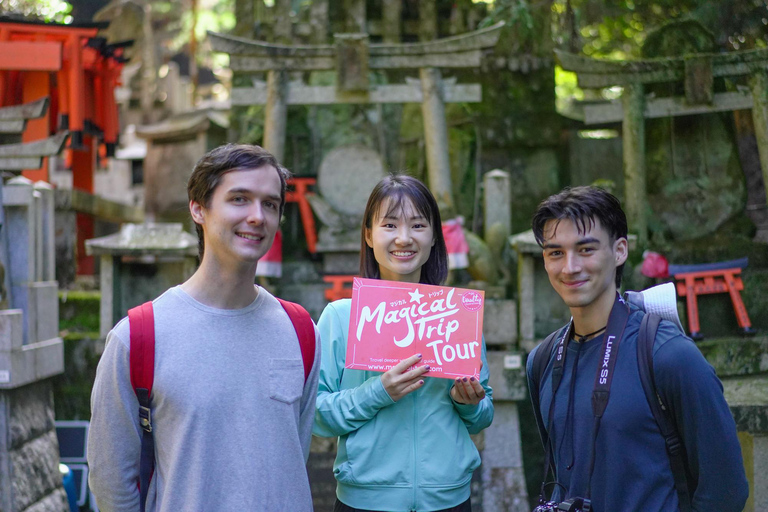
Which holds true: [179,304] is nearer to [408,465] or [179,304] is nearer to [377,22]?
[408,465]

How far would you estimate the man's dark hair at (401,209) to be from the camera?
275 cm

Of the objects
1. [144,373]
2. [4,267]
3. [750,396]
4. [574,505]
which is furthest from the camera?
[4,267]

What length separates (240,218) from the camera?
2.22m

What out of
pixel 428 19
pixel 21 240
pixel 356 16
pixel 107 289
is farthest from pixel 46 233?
pixel 428 19

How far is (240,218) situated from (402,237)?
28.2 inches

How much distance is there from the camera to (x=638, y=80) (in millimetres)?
8250

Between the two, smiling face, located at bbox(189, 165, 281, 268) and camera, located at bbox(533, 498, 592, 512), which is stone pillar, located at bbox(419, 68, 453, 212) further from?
camera, located at bbox(533, 498, 592, 512)

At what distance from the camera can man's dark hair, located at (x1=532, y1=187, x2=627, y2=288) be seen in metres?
2.41

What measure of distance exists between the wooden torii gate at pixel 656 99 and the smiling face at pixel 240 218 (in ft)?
21.4

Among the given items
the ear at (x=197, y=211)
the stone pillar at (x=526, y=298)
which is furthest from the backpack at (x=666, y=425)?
the stone pillar at (x=526, y=298)

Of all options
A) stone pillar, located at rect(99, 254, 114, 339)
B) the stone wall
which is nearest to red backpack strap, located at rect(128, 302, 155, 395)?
the stone wall

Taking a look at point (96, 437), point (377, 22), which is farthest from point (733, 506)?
point (377, 22)

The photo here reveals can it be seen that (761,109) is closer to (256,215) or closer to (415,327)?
(415,327)

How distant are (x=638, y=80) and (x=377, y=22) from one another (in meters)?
5.32
